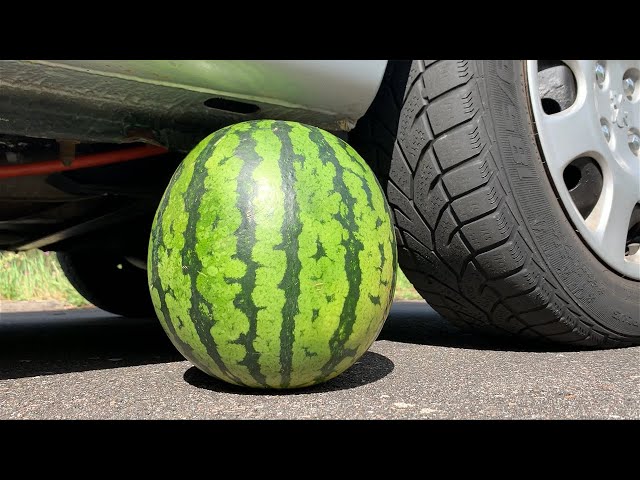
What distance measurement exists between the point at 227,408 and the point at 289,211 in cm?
46

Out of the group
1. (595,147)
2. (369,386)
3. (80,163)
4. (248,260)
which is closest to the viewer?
(248,260)

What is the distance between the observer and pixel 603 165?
2.15 m

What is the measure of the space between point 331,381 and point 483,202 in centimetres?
68

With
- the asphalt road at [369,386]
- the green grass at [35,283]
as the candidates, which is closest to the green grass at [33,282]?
the green grass at [35,283]

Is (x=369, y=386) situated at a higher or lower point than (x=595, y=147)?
lower

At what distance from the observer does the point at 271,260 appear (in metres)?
1.37

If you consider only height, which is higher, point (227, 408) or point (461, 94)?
point (461, 94)

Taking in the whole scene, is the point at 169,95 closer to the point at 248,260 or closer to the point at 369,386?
the point at 248,260

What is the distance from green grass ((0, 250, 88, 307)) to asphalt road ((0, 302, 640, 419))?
314 centimetres

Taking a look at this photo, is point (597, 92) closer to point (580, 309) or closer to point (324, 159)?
point (580, 309)

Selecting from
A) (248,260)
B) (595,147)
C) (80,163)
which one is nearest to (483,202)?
(595,147)
